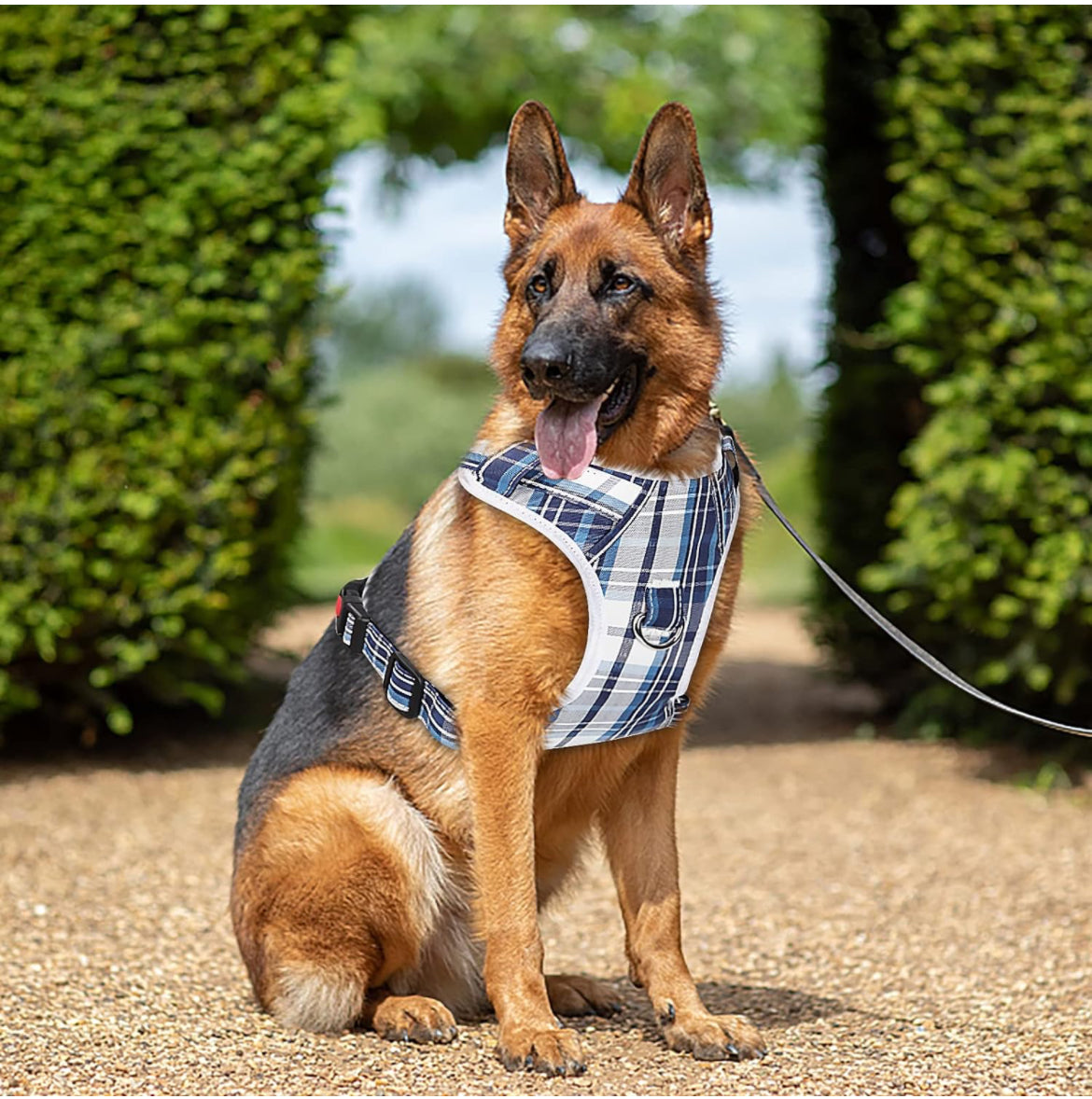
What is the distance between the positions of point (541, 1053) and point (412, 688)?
992 millimetres

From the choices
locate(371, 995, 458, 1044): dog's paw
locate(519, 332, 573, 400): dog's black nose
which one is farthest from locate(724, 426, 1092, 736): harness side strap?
locate(371, 995, 458, 1044): dog's paw

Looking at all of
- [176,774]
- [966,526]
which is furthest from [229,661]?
[966,526]

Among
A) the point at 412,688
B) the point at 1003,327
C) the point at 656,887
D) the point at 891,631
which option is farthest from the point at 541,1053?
the point at 1003,327

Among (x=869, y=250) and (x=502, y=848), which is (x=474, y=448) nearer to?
(x=502, y=848)

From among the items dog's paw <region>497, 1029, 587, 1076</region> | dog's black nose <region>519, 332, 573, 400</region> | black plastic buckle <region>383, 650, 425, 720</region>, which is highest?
dog's black nose <region>519, 332, 573, 400</region>

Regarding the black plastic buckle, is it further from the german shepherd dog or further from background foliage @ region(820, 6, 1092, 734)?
background foliage @ region(820, 6, 1092, 734)

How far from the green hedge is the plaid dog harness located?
166 inches

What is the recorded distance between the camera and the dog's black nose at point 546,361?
136 inches

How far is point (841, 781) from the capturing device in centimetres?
817

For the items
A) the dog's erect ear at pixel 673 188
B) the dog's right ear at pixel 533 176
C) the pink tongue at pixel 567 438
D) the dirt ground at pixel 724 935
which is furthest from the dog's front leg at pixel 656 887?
the dog's right ear at pixel 533 176

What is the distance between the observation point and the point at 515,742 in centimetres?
364

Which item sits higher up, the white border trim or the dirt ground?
the white border trim

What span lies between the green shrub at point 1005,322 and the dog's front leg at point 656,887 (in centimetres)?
375

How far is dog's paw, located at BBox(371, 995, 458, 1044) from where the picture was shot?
12.6ft
